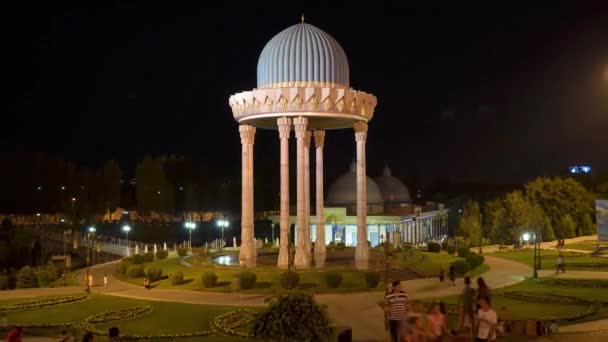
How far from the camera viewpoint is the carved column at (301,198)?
156ft

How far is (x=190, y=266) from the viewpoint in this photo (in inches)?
2078

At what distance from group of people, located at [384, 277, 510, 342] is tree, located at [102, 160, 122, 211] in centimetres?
9495

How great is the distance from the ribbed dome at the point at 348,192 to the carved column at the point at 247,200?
43.4 m

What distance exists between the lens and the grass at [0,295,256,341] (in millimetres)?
31031

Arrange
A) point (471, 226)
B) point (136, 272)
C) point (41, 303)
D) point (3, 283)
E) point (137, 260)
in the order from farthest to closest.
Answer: point (471, 226)
point (137, 260)
point (136, 272)
point (3, 283)
point (41, 303)

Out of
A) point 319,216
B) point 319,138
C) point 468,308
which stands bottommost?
point 468,308

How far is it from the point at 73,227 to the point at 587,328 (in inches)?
3206

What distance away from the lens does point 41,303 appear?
38.4m

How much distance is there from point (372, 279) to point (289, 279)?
5.44 meters

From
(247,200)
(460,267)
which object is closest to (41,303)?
(247,200)

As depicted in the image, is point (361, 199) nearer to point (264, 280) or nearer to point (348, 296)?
point (264, 280)

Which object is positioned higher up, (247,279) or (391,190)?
(391,190)

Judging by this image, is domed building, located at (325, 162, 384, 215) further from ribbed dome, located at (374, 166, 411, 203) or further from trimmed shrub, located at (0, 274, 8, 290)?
trimmed shrub, located at (0, 274, 8, 290)

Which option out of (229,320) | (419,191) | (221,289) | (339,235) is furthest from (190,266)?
(419,191)
